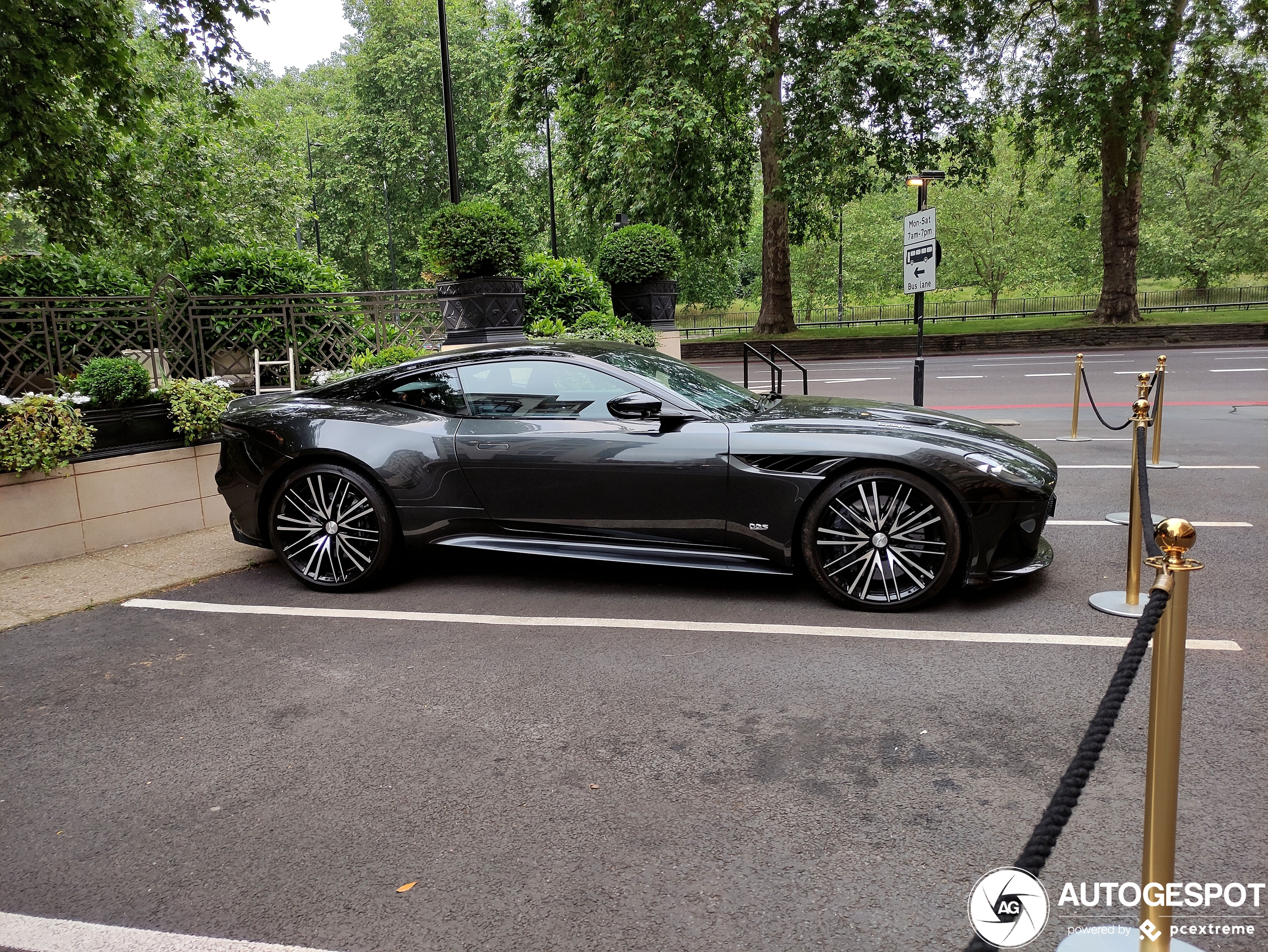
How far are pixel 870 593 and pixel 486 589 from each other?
227 centimetres

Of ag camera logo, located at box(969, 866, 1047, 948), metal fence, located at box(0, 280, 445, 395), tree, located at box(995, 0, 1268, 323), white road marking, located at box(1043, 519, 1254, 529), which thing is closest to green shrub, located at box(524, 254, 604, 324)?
metal fence, located at box(0, 280, 445, 395)

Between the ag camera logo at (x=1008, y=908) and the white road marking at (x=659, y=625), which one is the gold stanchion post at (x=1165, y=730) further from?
the white road marking at (x=659, y=625)

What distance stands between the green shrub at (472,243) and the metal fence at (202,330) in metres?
0.53

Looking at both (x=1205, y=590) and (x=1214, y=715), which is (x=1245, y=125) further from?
(x=1214, y=715)

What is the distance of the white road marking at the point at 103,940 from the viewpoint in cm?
242

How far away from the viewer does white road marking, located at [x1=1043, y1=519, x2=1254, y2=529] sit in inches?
252

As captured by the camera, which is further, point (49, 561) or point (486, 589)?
point (49, 561)

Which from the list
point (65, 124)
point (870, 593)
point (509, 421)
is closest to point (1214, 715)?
point (870, 593)

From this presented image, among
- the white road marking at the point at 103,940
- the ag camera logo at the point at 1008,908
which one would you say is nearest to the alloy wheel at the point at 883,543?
the ag camera logo at the point at 1008,908

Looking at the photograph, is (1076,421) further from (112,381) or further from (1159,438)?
(112,381)

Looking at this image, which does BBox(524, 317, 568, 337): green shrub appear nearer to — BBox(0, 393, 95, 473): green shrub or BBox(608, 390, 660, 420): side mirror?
BBox(0, 393, 95, 473): green shrub

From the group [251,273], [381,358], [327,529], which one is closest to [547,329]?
[381,358]

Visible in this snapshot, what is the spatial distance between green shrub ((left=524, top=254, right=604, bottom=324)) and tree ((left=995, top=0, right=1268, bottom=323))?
15.9 m

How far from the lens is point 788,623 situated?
477 centimetres
